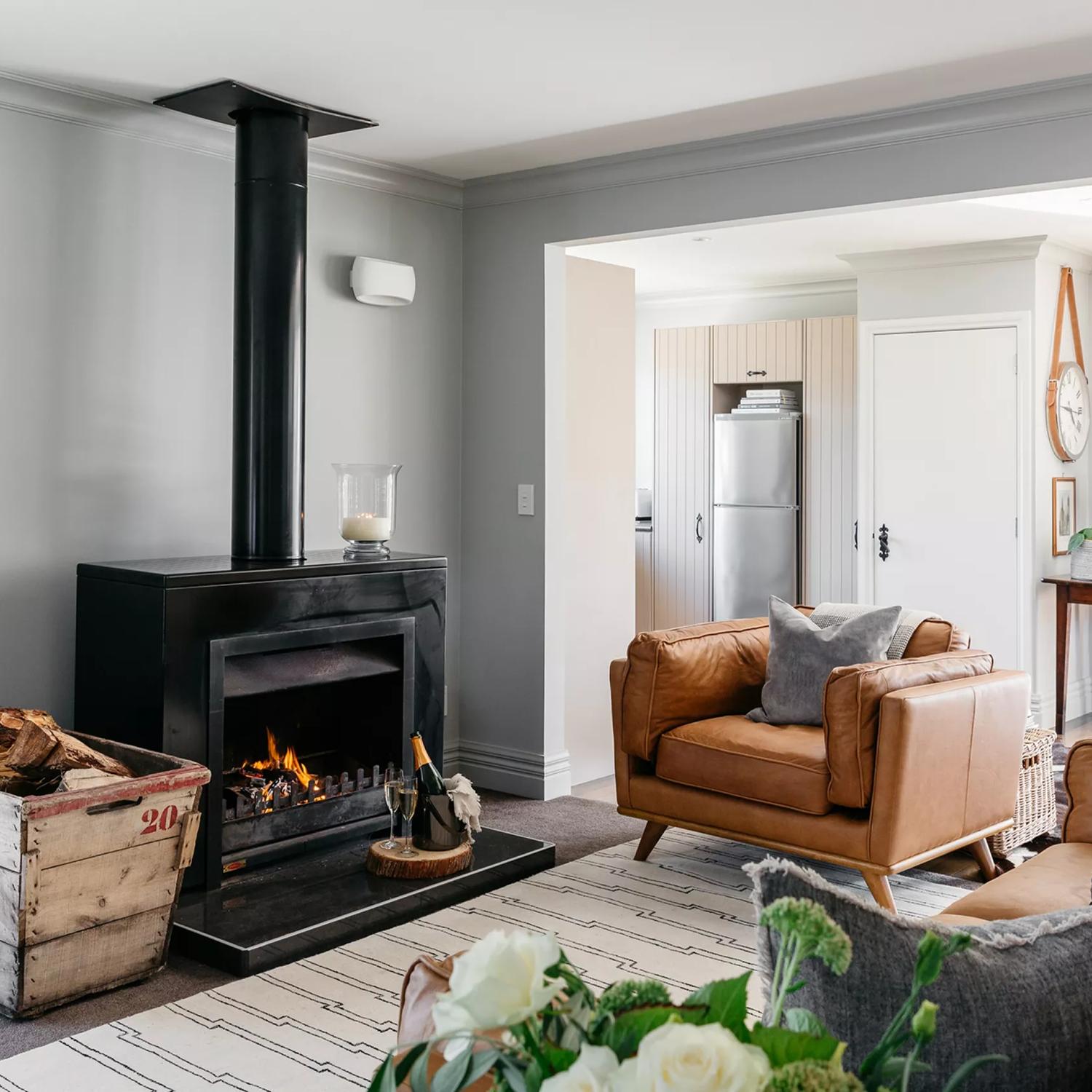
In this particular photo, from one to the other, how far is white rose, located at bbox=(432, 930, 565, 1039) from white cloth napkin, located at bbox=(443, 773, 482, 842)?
284 cm

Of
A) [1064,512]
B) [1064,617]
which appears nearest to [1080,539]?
[1064,512]

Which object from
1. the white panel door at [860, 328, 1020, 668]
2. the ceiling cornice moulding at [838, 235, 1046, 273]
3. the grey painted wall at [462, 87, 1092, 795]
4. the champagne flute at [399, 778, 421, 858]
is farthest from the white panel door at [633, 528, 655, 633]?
the champagne flute at [399, 778, 421, 858]

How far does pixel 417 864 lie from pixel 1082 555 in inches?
158

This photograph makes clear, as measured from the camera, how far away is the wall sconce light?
4359mm

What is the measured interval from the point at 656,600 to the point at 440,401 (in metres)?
2.93

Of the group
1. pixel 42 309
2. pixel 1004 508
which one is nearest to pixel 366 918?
pixel 42 309

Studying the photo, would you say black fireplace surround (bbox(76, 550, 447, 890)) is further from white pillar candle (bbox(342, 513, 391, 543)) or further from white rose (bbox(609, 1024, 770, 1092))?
white rose (bbox(609, 1024, 770, 1092))

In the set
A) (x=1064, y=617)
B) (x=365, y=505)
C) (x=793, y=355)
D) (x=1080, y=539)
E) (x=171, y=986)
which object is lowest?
(x=171, y=986)

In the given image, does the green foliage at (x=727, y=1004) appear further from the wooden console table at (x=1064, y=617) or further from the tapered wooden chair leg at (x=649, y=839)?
the wooden console table at (x=1064, y=617)

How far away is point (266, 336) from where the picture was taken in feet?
12.0

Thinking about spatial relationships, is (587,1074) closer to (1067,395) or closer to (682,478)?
(1067,395)

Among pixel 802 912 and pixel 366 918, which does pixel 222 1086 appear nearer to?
pixel 366 918

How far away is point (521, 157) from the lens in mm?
4418

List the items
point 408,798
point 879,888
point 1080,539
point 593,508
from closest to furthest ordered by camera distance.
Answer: point 879,888, point 408,798, point 593,508, point 1080,539
